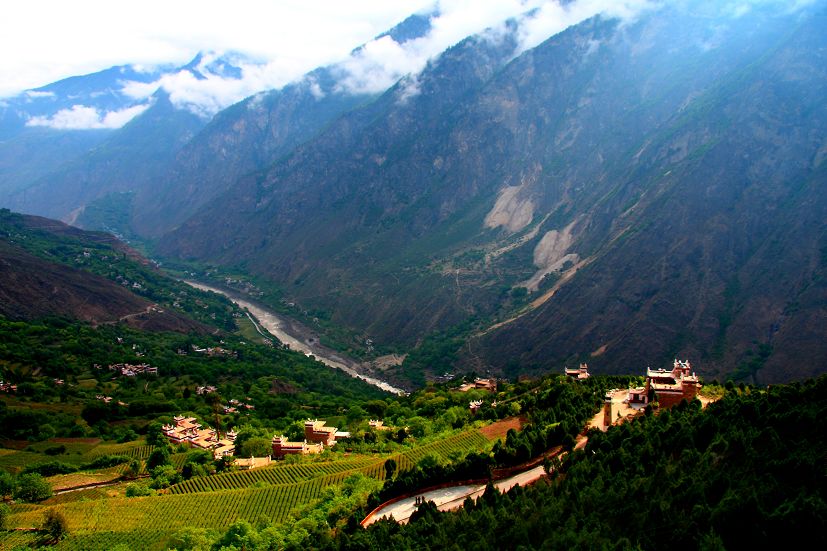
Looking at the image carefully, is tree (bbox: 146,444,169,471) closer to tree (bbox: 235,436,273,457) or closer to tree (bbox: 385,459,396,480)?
tree (bbox: 235,436,273,457)

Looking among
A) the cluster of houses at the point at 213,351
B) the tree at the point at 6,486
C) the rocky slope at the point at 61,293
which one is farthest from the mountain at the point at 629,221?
the tree at the point at 6,486

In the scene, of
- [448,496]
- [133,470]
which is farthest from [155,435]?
[448,496]

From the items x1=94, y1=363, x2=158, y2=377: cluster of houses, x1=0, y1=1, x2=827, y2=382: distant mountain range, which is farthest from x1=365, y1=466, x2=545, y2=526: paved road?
x1=94, y1=363, x2=158, y2=377: cluster of houses

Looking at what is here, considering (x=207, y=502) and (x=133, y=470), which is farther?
(x=133, y=470)

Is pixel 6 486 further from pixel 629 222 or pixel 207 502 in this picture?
pixel 629 222

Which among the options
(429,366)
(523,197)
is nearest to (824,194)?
(429,366)

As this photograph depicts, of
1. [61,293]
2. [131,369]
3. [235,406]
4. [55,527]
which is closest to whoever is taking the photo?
[55,527]

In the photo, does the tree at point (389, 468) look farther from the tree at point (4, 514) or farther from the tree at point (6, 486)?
the tree at point (6, 486)
